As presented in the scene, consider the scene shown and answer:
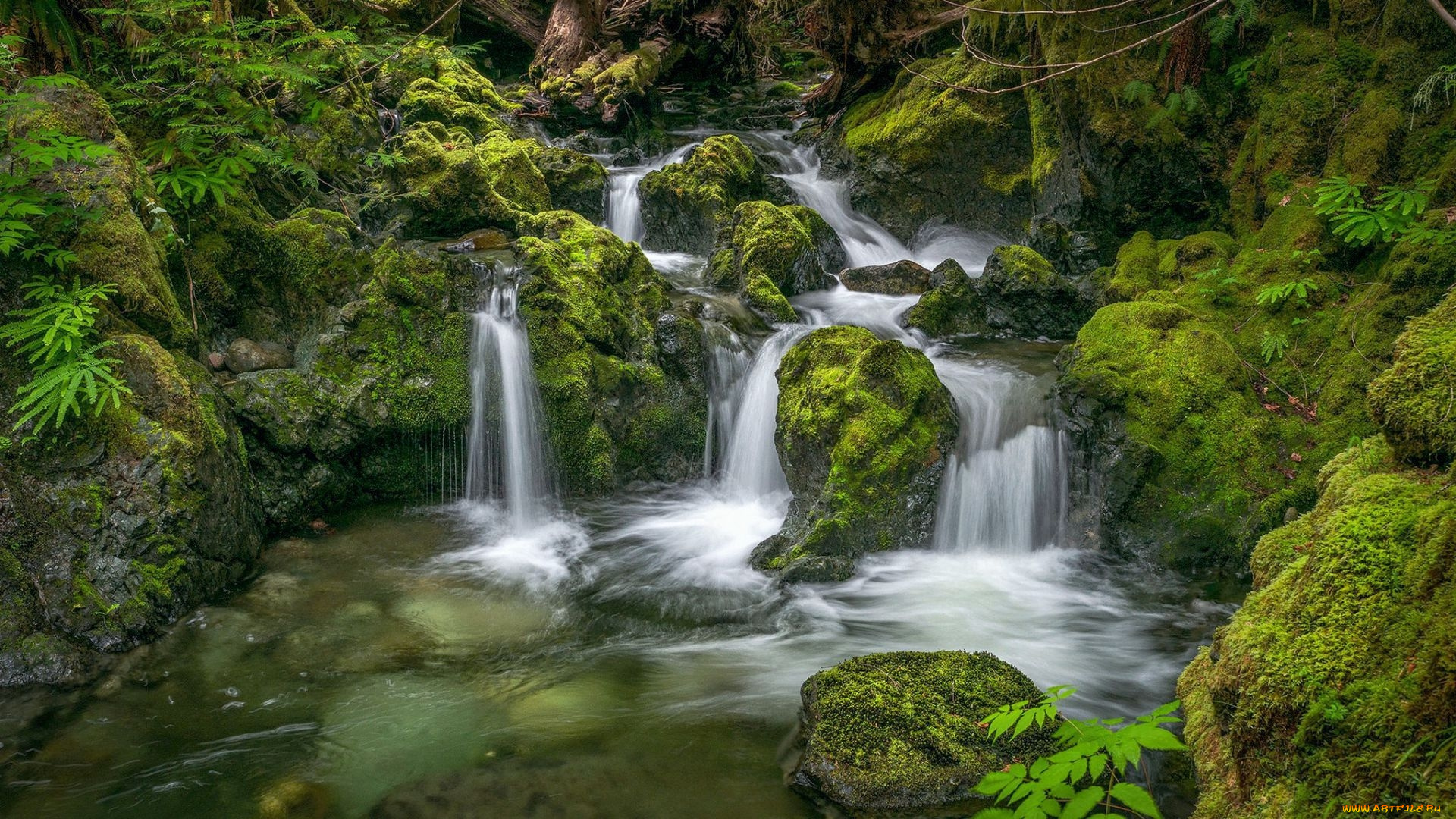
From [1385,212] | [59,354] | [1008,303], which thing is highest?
[1385,212]

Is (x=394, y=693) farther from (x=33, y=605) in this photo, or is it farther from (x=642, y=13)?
(x=642, y=13)

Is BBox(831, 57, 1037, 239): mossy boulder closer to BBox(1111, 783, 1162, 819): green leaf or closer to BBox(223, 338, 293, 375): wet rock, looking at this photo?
BBox(223, 338, 293, 375): wet rock

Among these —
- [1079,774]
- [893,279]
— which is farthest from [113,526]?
[893,279]

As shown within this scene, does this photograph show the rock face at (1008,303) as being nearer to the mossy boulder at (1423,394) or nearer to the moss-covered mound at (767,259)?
the moss-covered mound at (767,259)

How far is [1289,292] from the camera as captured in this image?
6941 millimetres

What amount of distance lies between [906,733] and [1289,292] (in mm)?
5766

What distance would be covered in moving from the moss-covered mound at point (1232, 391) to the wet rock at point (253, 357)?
23.8 ft

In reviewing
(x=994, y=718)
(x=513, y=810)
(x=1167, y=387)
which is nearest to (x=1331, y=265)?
(x=1167, y=387)

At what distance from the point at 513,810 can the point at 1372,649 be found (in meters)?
3.40

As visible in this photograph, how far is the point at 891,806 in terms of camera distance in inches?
141

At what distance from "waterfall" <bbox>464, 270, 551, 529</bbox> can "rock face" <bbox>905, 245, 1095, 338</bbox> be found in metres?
4.75

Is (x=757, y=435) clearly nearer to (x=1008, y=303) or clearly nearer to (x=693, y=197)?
(x=1008, y=303)

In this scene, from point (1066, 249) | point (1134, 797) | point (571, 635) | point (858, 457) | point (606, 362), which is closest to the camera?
point (1134, 797)

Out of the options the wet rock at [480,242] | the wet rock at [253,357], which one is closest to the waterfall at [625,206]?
the wet rock at [480,242]
